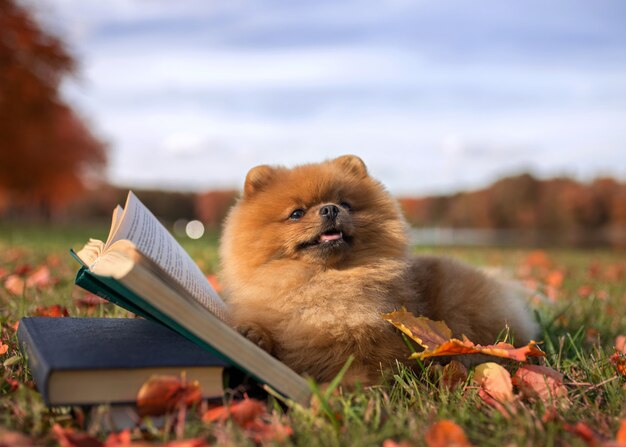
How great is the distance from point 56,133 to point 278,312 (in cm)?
2657

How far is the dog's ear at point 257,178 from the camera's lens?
2551 mm

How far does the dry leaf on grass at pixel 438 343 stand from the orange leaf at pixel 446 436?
1.36 ft

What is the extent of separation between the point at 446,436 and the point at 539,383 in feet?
2.38

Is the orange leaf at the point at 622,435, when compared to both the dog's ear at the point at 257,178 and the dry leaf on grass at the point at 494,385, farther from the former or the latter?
the dog's ear at the point at 257,178

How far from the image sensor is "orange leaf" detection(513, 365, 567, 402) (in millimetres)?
1997

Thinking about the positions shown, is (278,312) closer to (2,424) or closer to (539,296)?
(2,424)

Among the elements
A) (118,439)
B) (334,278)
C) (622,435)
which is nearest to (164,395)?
(118,439)

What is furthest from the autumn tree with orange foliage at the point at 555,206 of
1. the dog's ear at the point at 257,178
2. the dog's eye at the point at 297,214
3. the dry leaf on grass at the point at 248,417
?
the dry leaf on grass at the point at 248,417

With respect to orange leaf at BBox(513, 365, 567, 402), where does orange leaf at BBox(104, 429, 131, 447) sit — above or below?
above

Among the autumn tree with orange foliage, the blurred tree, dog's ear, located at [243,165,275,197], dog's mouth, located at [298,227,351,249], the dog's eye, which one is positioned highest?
the blurred tree

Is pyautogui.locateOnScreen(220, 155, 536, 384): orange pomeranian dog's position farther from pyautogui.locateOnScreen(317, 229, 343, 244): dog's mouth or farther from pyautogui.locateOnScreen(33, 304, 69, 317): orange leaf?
pyautogui.locateOnScreen(33, 304, 69, 317): orange leaf

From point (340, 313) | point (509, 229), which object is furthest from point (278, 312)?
point (509, 229)

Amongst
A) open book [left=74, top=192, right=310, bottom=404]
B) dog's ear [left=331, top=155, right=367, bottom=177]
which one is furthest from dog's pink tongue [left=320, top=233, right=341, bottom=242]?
open book [left=74, top=192, right=310, bottom=404]

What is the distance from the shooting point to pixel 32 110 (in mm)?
21312
